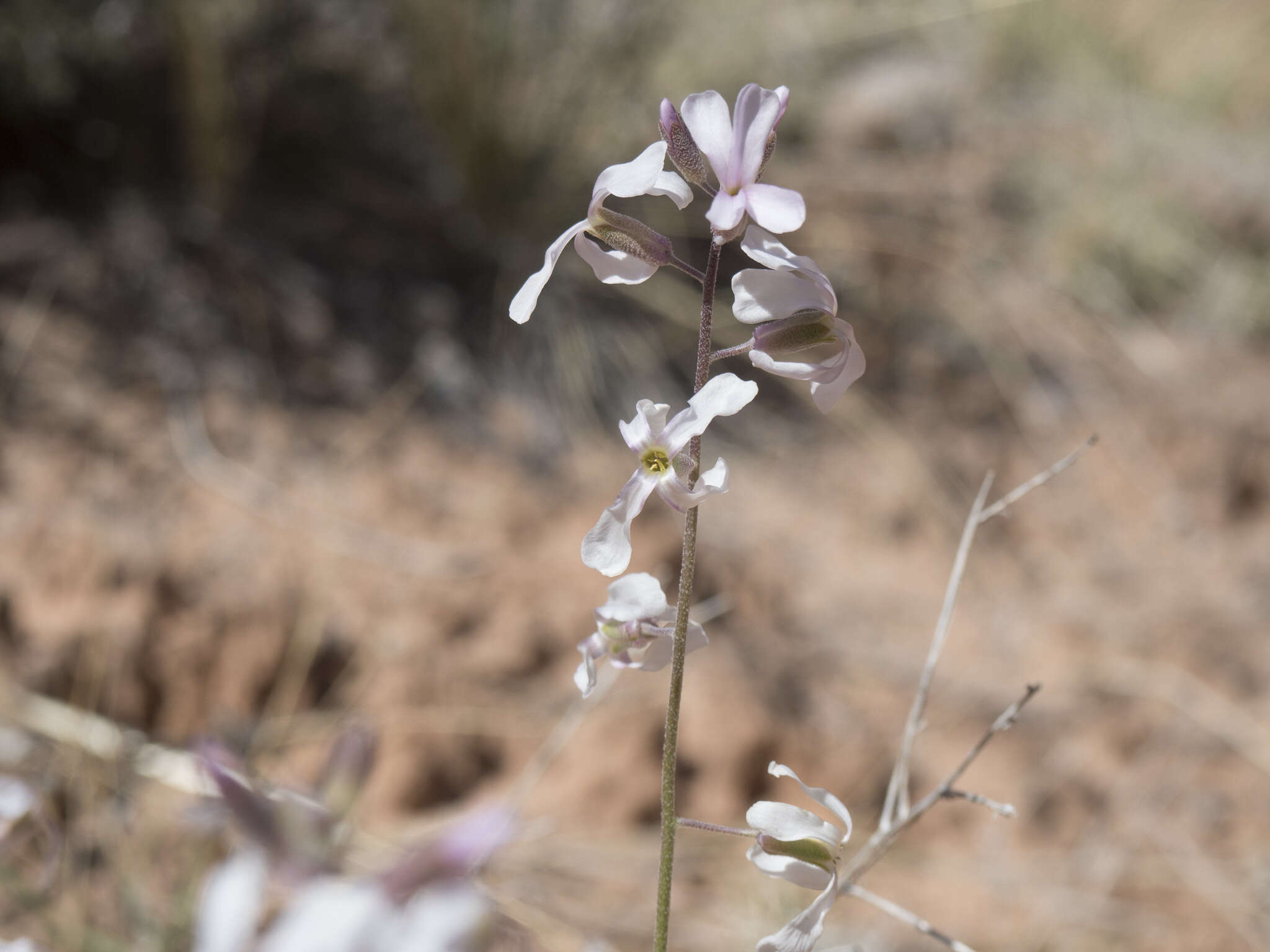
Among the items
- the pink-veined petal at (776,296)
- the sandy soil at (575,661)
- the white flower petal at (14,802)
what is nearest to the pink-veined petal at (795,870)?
the pink-veined petal at (776,296)

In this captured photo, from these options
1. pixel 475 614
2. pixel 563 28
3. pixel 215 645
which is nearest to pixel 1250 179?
pixel 563 28

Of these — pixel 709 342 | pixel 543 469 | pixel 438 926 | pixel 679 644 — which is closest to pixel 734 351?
pixel 709 342

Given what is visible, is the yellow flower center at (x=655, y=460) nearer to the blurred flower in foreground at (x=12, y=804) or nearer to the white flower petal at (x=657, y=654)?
the white flower petal at (x=657, y=654)

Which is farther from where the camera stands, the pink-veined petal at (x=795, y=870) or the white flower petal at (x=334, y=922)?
the pink-veined petal at (x=795, y=870)

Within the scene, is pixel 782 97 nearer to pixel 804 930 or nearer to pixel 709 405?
pixel 709 405

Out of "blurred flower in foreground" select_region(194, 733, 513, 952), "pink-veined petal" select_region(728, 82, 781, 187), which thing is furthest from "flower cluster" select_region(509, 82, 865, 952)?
"blurred flower in foreground" select_region(194, 733, 513, 952)

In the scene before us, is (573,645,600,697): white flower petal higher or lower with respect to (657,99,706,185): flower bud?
lower

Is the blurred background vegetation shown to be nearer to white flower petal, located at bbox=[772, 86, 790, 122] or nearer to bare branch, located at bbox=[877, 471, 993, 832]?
bare branch, located at bbox=[877, 471, 993, 832]
